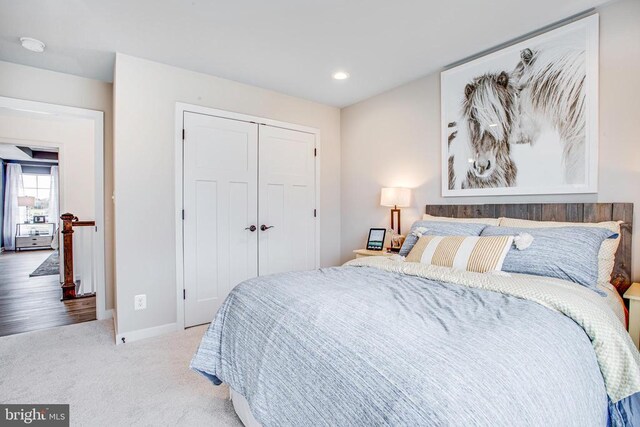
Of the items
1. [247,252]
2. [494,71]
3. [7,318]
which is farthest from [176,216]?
[494,71]

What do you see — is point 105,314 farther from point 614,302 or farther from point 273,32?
point 614,302

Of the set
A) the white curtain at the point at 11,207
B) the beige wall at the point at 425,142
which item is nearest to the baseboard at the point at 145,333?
the beige wall at the point at 425,142

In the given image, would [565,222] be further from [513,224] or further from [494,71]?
[494,71]

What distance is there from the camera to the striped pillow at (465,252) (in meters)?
1.92

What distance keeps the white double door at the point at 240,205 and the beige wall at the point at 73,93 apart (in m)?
0.98

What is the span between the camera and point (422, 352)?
90 centimetres

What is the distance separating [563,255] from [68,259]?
16.5 feet

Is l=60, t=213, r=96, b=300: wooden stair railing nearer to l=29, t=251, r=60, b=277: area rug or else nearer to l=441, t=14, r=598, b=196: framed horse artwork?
l=29, t=251, r=60, b=277: area rug

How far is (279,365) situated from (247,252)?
231 centimetres

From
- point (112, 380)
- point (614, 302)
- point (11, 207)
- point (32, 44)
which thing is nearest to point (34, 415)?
point (112, 380)

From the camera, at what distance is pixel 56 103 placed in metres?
3.06

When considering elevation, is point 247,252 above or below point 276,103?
below

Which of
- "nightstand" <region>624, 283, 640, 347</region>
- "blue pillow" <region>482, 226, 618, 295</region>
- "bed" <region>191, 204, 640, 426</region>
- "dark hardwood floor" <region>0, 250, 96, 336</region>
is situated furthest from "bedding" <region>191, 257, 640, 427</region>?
"dark hardwood floor" <region>0, 250, 96, 336</region>

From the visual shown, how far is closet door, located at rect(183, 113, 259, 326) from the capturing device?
10.2 ft
